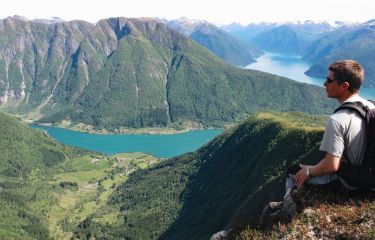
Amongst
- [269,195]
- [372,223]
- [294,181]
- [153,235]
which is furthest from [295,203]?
[153,235]

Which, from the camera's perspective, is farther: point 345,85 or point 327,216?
point 327,216

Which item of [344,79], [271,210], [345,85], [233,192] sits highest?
[344,79]

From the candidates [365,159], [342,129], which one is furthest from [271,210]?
[342,129]

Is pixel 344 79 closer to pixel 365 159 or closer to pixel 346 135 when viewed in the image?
pixel 346 135

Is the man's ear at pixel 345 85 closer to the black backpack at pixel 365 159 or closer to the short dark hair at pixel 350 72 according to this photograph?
the short dark hair at pixel 350 72

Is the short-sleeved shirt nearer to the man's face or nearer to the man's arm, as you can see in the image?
the man's arm

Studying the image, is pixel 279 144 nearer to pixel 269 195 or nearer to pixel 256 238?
pixel 269 195

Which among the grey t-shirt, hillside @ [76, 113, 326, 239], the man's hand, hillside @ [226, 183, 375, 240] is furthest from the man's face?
hillside @ [76, 113, 326, 239]
